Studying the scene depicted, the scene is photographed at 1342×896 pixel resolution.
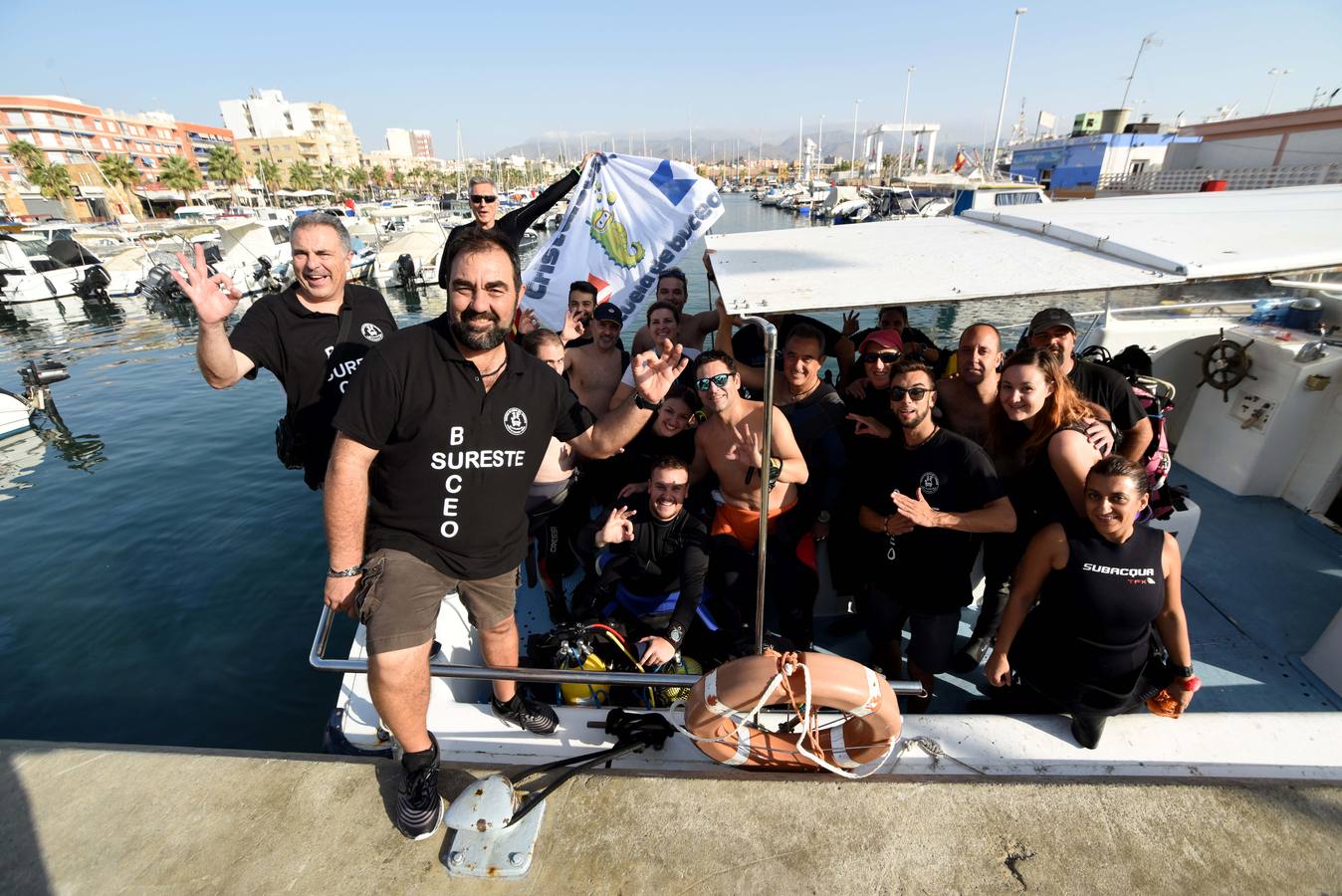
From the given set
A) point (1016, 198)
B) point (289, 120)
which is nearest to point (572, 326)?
point (1016, 198)

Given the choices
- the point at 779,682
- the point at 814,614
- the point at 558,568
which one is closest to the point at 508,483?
the point at 779,682

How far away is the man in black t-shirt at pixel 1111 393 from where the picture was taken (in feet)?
10.8

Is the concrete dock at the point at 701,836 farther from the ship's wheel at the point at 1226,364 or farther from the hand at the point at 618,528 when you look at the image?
the ship's wheel at the point at 1226,364

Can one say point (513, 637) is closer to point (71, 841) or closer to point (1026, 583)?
point (71, 841)

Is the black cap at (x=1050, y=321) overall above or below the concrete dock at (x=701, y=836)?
above

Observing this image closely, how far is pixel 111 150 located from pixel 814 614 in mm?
110468

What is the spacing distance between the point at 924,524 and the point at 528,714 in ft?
6.72

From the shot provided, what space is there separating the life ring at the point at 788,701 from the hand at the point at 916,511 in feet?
2.76

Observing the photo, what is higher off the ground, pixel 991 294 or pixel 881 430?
pixel 991 294

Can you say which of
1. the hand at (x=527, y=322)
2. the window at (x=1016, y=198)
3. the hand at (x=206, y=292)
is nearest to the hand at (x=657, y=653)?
the hand at (x=206, y=292)

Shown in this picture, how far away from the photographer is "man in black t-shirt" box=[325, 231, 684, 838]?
2.13m

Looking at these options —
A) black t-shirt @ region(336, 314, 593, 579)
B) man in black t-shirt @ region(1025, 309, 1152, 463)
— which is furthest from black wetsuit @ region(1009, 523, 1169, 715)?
black t-shirt @ region(336, 314, 593, 579)

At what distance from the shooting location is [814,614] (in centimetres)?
397

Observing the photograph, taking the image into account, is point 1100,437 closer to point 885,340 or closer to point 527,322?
point 885,340
